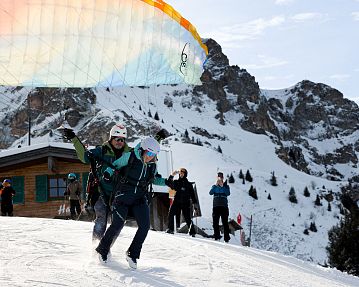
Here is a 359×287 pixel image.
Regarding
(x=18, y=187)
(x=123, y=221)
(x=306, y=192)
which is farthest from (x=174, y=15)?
(x=306, y=192)

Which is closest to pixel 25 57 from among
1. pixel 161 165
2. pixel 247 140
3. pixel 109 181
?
pixel 109 181

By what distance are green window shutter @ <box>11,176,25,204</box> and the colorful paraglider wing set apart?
11330mm

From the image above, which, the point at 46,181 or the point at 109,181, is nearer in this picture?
the point at 109,181

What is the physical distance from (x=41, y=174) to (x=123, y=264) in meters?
16.9

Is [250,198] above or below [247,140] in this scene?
below

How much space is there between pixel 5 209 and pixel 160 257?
30.3 feet

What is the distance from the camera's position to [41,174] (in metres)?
22.9

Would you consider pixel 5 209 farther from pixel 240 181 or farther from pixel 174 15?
pixel 240 181

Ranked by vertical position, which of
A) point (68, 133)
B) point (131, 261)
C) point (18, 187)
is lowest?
point (131, 261)

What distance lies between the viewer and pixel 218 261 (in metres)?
7.88

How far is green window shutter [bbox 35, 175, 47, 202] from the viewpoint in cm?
2241

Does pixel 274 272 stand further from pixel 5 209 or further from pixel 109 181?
pixel 5 209

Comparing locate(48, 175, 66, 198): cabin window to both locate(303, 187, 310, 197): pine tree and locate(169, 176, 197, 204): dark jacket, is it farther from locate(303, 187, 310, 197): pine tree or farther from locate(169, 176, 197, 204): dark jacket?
locate(303, 187, 310, 197): pine tree

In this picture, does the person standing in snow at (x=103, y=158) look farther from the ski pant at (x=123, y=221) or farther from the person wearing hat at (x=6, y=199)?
the person wearing hat at (x=6, y=199)
